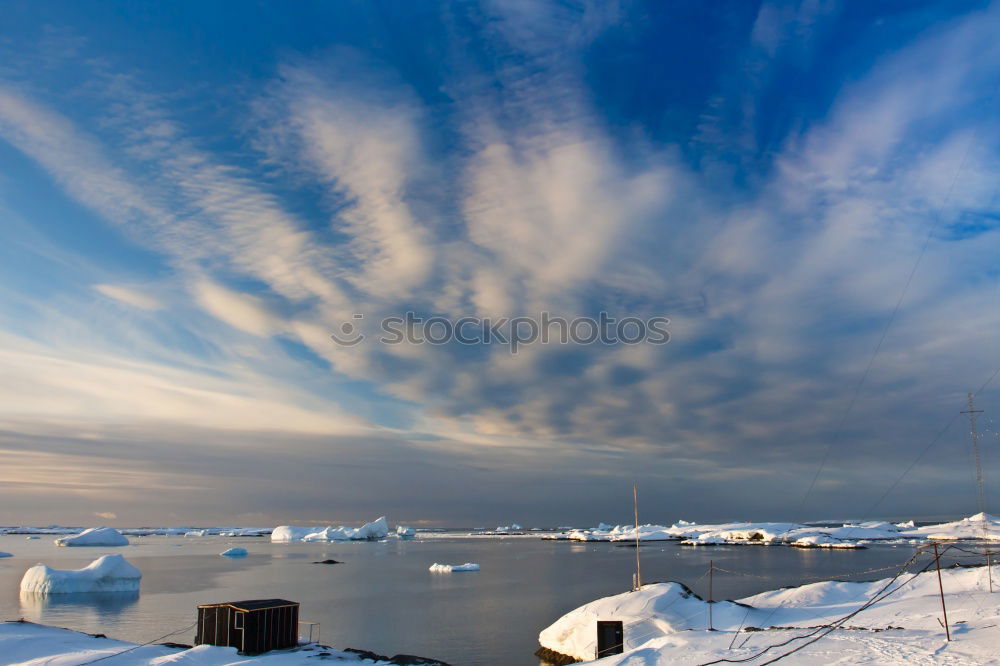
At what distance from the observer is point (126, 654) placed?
23.7m

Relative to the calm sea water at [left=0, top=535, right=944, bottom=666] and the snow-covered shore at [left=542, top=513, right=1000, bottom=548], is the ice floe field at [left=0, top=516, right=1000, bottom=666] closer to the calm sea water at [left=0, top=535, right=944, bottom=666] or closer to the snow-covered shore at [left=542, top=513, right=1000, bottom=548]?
the calm sea water at [left=0, top=535, right=944, bottom=666]

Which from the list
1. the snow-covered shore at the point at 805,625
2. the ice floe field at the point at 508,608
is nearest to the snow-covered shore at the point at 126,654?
the ice floe field at the point at 508,608

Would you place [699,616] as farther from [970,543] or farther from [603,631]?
[970,543]

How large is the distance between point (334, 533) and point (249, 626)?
165274mm

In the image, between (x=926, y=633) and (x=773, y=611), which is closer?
(x=926, y=633)

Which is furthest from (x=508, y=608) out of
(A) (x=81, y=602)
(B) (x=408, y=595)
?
(A) (x=81, y=602)

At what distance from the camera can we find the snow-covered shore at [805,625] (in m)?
15.9

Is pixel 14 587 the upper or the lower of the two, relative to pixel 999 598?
lower

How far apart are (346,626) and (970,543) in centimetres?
14109

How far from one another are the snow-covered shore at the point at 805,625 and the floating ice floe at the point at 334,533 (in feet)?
523

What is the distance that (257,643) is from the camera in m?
25.6

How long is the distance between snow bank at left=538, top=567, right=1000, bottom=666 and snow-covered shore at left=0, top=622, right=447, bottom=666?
909 centimetres

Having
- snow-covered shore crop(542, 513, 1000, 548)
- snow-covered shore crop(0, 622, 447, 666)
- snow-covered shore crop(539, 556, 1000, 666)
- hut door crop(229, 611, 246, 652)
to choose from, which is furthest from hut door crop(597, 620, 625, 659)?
snow-covered shore crop(542, 513, 1000, 548)

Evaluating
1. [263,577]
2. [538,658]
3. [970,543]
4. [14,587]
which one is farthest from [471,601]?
[970,543]
